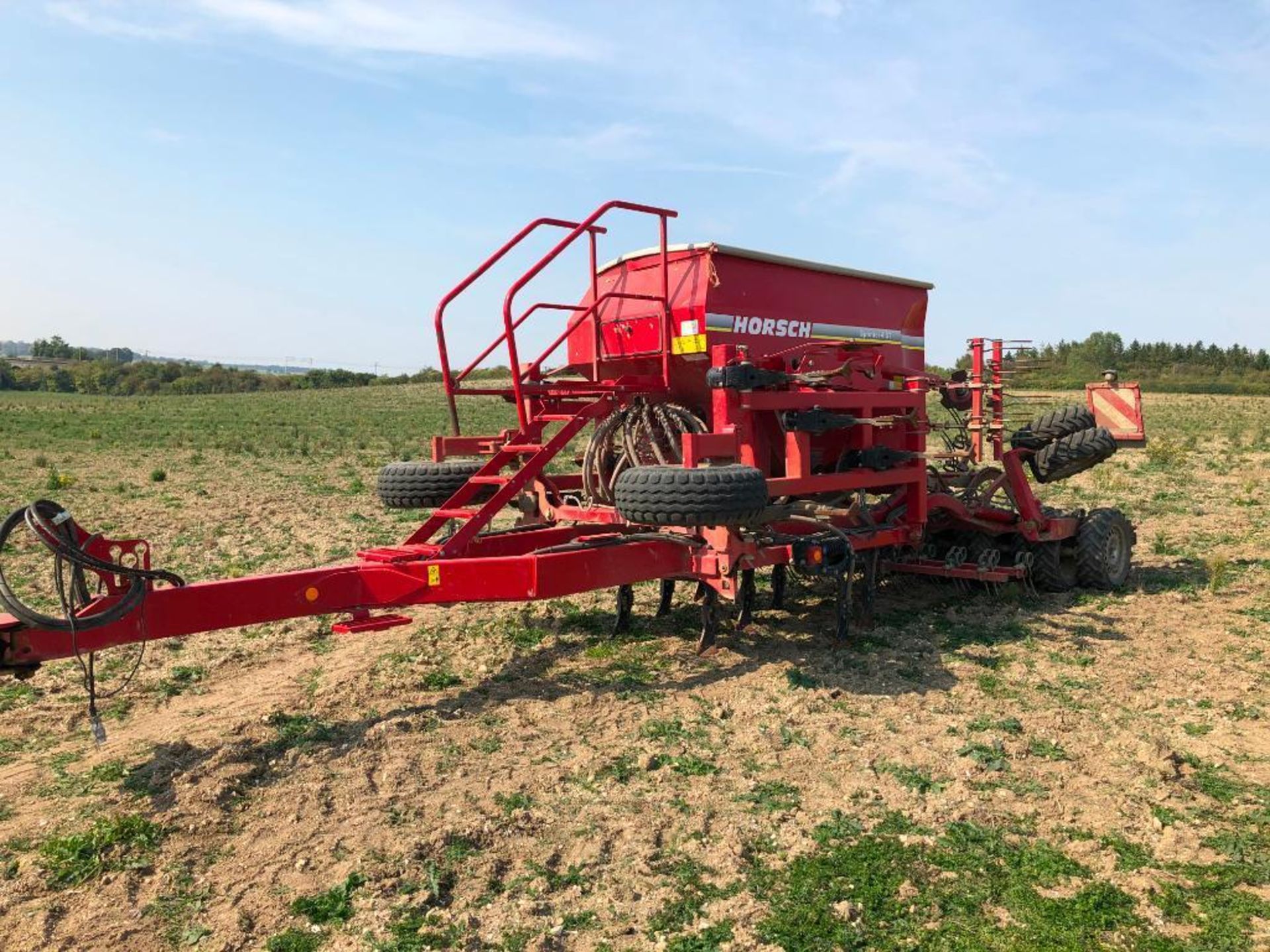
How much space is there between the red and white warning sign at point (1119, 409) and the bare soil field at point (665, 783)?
1571 millimetres

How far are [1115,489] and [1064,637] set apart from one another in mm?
9485

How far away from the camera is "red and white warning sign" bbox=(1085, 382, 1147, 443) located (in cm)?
862

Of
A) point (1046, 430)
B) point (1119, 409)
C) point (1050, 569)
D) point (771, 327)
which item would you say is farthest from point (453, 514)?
point (1119, 409)

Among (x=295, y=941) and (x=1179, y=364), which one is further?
(x=1179, y=364)

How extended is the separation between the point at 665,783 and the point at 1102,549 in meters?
5.43

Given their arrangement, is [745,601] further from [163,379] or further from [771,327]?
[163,379]

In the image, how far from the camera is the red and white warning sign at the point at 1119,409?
8617mm

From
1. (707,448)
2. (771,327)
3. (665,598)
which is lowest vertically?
(665,598)

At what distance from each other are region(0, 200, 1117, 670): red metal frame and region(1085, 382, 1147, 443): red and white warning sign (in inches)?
49.0

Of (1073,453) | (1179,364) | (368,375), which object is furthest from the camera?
(368,375)

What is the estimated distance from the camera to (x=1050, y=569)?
322 inches

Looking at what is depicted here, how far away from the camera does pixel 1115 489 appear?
1495 cm

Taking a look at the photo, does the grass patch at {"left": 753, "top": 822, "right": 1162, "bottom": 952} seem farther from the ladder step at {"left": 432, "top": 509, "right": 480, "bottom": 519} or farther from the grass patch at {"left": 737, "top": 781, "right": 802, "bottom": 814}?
the ladder step at {"left": 432, "top": 509, "right": 480, "bottom": 519}

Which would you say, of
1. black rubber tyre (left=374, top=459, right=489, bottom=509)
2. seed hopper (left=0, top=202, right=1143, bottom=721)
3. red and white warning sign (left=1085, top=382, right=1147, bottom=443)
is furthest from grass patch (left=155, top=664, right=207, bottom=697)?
red and white warning sign (left=1085, top=382, right=1147, bottom=443)
